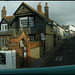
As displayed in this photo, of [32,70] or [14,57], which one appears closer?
[32,70]

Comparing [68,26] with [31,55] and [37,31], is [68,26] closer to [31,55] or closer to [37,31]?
[37,31]

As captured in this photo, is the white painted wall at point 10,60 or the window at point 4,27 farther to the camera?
the window at point 4,27

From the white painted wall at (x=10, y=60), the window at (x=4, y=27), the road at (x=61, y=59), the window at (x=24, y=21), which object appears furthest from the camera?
the window at (x=4, y=27)

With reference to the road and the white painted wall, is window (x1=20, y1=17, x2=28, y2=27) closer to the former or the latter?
the road

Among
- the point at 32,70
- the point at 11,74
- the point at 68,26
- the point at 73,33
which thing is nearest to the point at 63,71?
the point at 32,70

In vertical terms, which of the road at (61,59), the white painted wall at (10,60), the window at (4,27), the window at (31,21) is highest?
the window at (31,21)

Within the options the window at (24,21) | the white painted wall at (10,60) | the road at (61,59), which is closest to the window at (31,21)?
the window at (24,21)

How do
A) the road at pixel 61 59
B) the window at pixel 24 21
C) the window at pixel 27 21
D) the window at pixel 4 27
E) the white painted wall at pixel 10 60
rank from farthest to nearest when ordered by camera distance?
the window at pixel 4 27, the window at pixel 24 21, the window at pixel 27 21, the road at pixel 61 59, the white painted wall at pixel 10 60

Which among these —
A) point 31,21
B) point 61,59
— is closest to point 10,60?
point 61,59

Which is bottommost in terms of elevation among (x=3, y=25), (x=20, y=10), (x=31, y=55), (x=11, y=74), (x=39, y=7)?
(x=31, y=55)

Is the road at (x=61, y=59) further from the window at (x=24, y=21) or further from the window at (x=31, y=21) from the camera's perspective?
the window at (x=24, y=21)

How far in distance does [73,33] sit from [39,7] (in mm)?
58079

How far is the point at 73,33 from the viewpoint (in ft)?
245

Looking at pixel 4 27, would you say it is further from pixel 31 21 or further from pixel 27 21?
pixel 31 21
